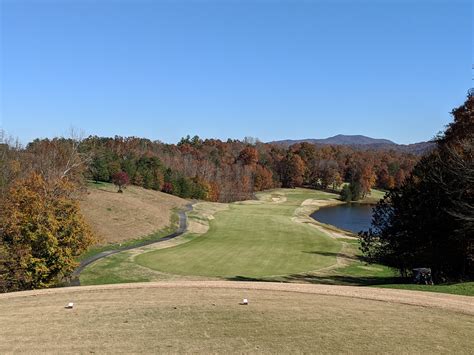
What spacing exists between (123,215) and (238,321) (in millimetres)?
50976

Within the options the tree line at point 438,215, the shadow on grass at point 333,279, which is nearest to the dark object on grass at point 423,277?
the tree line at point 438,215

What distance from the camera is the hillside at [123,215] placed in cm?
5597

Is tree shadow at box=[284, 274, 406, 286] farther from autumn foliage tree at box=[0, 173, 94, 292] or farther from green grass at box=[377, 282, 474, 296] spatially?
autumn foliage tree at box=[0, 173, 94, 292]

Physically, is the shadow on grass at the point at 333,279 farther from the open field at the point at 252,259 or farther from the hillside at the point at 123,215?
the hillside at the point at 123,215

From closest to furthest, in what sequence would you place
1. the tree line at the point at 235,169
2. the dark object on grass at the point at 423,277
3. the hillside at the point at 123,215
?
1. the dark object on grass at the point at 423,277
2. the hillside at the point at 123,215
3. the tree line at the point at 235,169

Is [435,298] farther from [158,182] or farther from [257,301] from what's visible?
[158,182]

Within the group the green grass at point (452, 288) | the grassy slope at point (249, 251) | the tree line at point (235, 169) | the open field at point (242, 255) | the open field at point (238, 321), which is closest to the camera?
the open field at point (238, 321)

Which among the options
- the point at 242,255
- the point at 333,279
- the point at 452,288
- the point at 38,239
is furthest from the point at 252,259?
the point at 452,288

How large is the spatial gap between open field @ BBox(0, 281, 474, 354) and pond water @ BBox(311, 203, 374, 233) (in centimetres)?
6294

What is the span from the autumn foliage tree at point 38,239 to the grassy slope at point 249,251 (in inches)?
413

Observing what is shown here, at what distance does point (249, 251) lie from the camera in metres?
50.5

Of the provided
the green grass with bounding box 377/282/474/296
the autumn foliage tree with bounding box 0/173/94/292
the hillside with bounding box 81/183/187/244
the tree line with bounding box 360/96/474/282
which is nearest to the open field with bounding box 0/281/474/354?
the green grass with bounding box 377/282/474/296

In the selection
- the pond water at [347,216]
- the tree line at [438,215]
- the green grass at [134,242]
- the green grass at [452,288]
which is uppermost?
the tree line at [438,215]

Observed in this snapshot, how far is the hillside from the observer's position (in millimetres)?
55969
